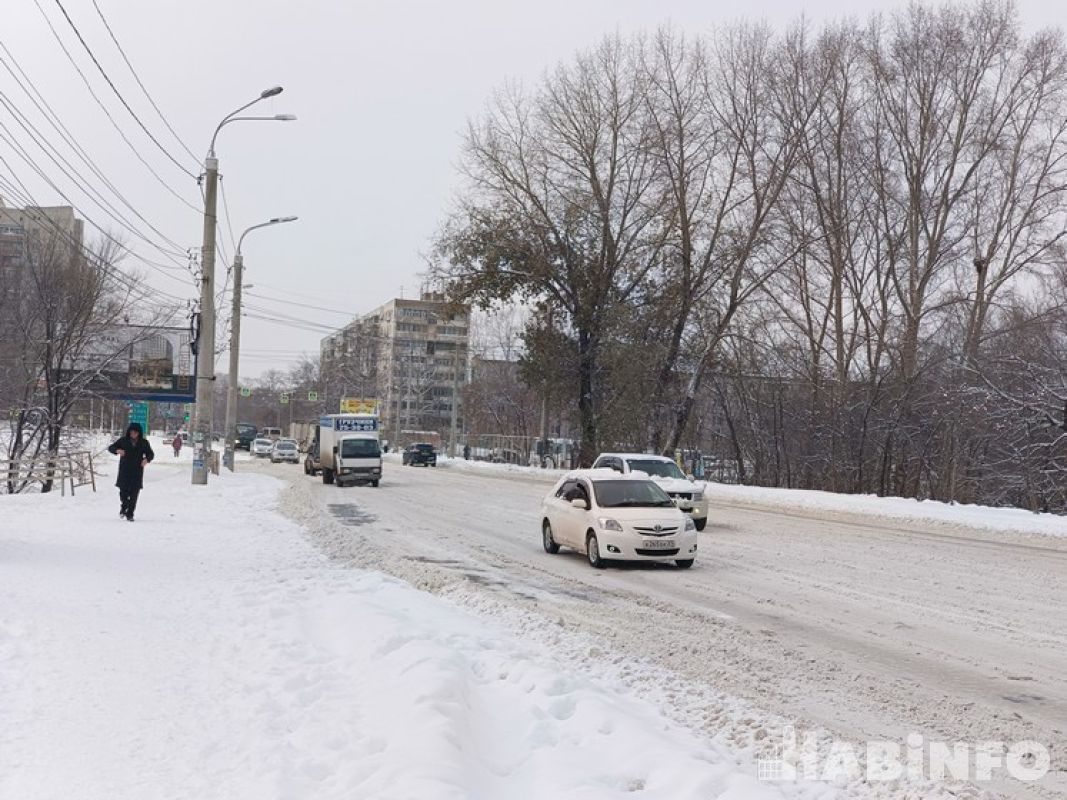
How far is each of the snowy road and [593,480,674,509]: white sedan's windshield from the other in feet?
3.40

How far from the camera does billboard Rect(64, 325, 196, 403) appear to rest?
36562 mm

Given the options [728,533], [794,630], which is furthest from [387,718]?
[728,533]

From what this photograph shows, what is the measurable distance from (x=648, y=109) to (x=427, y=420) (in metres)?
86.4

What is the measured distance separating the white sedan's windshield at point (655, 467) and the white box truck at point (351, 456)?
1866 cm

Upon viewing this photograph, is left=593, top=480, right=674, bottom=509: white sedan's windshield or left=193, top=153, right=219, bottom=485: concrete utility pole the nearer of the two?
left=593, top=480, right=674, bottom=509: white sedan's windshield

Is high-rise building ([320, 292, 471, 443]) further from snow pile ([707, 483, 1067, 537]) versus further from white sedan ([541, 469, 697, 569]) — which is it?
white sedan ([541, 469, 697, 569])

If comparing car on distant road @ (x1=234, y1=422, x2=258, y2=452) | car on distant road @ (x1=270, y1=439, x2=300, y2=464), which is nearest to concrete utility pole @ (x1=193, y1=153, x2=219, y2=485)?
car on distant road @ (x1=270, y1=439, x2=300, y2=464)

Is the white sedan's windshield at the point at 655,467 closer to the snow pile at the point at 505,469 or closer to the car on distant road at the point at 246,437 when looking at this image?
the snow pile at the point at 505,469

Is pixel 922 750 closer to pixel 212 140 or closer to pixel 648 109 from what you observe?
pixel 212 140

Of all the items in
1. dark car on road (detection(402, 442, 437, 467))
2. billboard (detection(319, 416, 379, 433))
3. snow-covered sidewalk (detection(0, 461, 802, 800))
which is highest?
billboard (detection(319, 416, 379, 433))

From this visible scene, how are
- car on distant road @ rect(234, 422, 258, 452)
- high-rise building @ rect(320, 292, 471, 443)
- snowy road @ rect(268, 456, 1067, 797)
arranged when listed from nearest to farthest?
1. snowy road @ rect(268, 456, 1067, 797)
2. car on distant road @ rect(234, 422, 258, 452)
3. high-rise building @ rect(320, 292, 471, 443)

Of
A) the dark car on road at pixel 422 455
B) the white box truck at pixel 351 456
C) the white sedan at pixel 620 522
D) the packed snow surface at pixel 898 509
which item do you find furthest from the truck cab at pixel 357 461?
the dark car on road at pixel 422 455

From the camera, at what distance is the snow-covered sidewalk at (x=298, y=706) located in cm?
504

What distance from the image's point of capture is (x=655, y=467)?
22.7m
